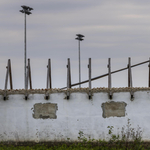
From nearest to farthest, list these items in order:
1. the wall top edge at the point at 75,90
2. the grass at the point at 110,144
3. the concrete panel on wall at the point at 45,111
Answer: the grass at the point at 110,144, the wall top edge at the point at 75,90, the concrete panel on wall at the point at 45,111

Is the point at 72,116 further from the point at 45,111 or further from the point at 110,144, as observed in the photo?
the point at 110,144

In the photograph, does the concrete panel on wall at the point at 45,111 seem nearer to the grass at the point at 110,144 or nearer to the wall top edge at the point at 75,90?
the wall top edge at the point at 75,90

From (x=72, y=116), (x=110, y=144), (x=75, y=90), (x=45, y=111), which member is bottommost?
(x=110, y=144)

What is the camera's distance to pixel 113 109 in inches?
818

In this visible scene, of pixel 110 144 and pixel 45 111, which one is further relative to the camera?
pixel 45 111

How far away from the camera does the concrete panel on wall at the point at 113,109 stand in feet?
68.1

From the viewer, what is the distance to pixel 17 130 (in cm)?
2109

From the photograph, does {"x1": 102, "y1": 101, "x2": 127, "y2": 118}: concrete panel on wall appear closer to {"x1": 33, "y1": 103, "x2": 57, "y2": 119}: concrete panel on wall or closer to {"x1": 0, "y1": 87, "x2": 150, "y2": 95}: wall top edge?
{"x1": 0, "y1": 87, "x2": 150, "y2": 95}: wall top edge

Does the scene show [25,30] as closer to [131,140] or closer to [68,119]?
[68,119]

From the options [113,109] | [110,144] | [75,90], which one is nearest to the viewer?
[110,144]

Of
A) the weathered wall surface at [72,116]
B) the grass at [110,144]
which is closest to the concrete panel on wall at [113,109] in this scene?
the weathered wall surface at [72,116]

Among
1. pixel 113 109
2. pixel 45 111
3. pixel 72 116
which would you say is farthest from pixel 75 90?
pixel 113 109

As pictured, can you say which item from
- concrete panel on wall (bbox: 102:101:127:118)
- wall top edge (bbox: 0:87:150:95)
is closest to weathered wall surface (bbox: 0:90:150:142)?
concrete panel on wall (bbox: 102:101:127:118)

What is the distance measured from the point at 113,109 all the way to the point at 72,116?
2157 mm
